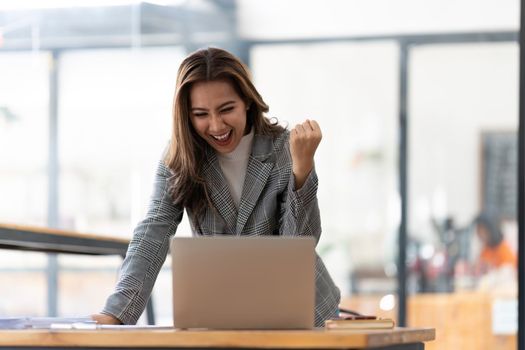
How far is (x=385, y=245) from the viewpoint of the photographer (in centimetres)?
728

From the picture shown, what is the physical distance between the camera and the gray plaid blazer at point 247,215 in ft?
8.62

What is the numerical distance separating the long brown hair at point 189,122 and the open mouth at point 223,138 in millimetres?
64

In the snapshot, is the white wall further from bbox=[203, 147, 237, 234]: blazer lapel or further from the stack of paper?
the stack of paper

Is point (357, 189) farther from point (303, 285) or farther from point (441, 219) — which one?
point (303, 285)

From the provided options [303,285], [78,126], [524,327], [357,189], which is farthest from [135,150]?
[303,285]

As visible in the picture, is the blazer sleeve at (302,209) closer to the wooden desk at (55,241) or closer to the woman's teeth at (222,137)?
the woman's teeth at (222,137)

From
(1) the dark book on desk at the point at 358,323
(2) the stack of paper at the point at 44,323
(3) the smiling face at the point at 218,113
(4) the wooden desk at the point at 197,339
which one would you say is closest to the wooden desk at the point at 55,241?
(3) the smiling face at the point at 218,113

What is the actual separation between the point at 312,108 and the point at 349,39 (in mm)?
513

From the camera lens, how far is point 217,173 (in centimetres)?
279

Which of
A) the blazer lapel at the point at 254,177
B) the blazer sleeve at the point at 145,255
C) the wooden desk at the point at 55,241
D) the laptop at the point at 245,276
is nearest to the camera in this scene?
the laptop at the point at 245,276

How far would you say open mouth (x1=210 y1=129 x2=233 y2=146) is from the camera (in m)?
2.72

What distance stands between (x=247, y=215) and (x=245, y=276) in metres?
0.73

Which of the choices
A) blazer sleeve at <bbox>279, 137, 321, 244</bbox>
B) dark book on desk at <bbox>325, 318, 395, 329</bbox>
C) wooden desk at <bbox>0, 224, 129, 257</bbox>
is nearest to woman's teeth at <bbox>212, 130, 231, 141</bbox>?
blazer sleeve at <bbox>279, 137, 321, 244</bbox>

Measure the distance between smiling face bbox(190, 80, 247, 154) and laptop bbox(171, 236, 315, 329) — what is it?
0.73 m
